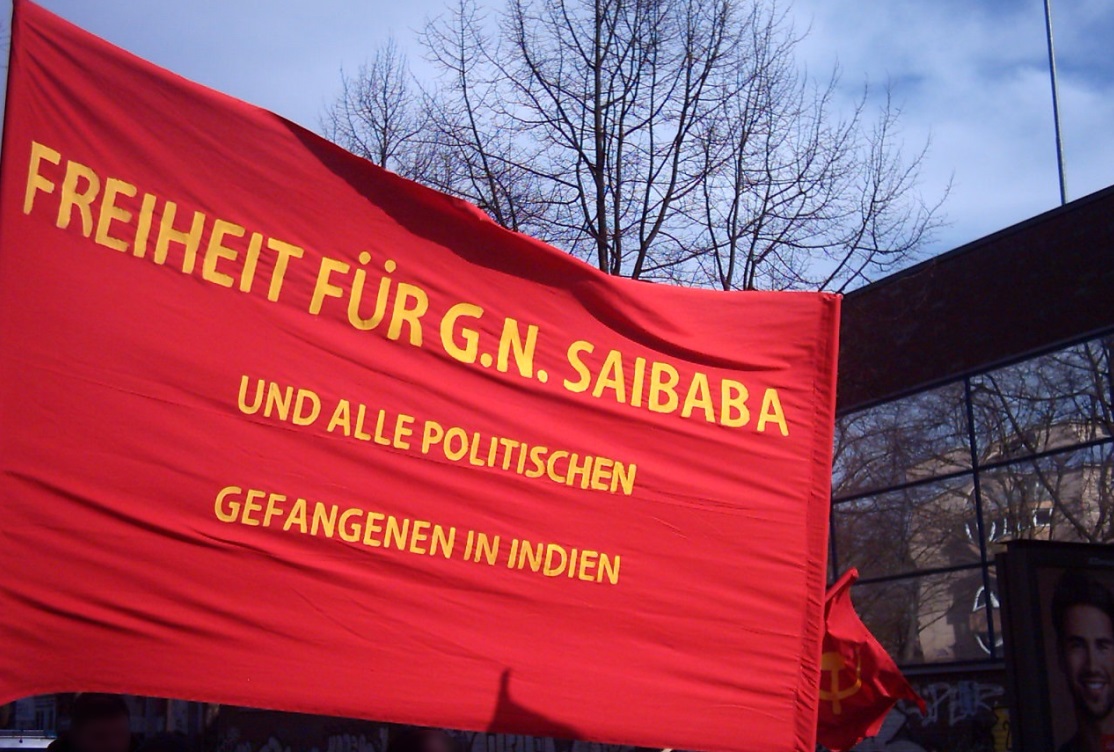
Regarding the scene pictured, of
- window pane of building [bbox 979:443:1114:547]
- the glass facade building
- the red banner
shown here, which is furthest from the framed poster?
the glass facade building

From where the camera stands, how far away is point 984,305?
47.3ft

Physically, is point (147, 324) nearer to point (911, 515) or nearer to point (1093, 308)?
point (1093, 308)

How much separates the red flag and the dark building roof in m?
5.35

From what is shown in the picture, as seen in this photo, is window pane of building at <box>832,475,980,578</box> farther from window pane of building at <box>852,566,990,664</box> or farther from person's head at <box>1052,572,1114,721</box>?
person's head at <box>1052,572,1114,721</box>

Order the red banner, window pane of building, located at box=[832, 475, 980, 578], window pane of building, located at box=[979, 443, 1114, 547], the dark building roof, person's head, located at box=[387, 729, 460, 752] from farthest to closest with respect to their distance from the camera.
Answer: window pane of building, located at box=[832, 475, 980, 578]
the dark building roof
window pane of building, located at box=[979, 443, 1114, 547]
person's head, located at box=[387, 729, 460, 752]
the red banner

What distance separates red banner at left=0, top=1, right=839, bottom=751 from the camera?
2.82 metres

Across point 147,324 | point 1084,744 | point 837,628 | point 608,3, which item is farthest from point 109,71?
point 608,3

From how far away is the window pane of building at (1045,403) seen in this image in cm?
1280

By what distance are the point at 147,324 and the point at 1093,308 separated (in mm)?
11907

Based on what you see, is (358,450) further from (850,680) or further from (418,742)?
(850,680)

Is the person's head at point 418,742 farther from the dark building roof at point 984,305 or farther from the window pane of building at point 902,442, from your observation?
the window pane of building at point 902,442

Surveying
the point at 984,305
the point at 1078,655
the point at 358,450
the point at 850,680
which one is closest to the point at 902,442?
the point at 984,305

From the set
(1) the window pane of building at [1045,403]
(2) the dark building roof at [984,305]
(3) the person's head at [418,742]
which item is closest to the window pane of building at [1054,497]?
(1) the window pane of building at [1045,403]

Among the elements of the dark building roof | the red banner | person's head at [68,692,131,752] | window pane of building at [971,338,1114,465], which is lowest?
person's head at [68,692,131,752]
